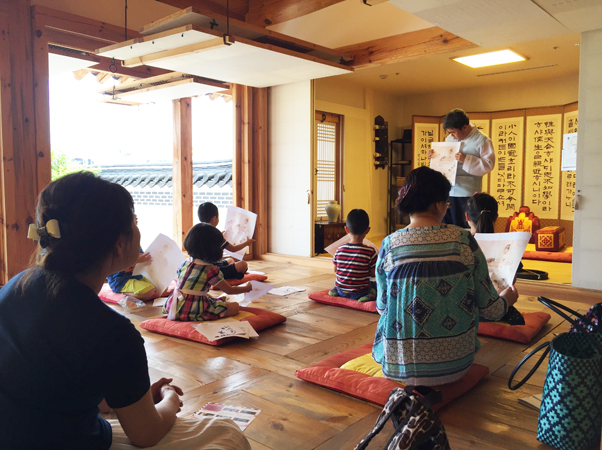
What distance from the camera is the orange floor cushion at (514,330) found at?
2.90m

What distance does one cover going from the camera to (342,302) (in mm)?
3820

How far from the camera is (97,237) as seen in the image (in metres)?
1.06

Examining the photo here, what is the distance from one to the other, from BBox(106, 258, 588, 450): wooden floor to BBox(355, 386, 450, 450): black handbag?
1.75 ft

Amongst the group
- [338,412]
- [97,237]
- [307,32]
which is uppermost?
[307,32]

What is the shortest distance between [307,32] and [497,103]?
4539mm

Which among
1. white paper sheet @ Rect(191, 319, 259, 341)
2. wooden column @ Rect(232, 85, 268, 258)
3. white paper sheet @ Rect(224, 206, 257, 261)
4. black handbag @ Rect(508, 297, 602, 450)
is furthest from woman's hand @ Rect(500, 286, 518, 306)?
wooden column @ Rect(232, 85, 268, 258)

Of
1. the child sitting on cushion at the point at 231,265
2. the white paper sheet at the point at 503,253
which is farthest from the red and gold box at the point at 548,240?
the white paper sheet at the point at 503,253

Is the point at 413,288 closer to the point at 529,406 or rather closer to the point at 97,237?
the point at 529,406

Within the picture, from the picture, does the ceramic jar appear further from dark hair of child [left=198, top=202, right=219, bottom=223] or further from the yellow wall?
dark hair of child [left=198, top=202, right=219, bottom=223]

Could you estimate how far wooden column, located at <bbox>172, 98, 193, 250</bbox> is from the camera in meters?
6.09

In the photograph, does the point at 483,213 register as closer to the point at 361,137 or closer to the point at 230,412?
the point at 230,412

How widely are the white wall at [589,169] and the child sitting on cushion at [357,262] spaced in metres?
1.94

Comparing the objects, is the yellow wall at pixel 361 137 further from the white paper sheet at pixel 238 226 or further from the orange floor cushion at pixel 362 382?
the orange floor cushion at pixel 362 382

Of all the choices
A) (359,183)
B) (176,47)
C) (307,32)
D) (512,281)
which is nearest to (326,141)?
(359,183)
